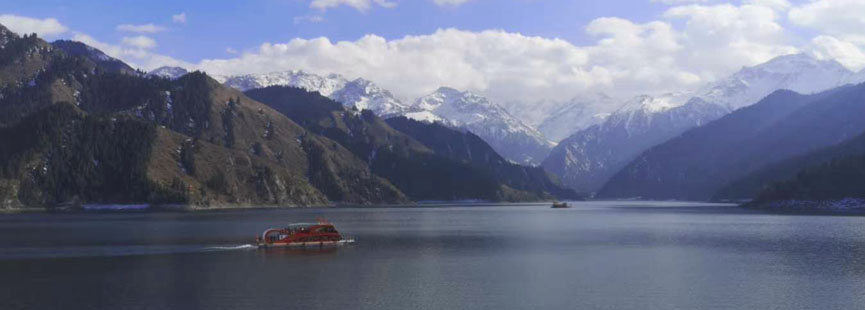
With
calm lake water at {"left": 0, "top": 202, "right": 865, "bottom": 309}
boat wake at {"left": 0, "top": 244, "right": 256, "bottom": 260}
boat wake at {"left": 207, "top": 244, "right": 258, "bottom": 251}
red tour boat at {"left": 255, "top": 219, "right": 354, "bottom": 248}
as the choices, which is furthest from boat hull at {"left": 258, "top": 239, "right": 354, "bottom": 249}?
calm lake water at {"left": 0, "top": 202, "right": 865, "bottom": 309}

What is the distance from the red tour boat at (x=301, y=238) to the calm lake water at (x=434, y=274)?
606 centimetres

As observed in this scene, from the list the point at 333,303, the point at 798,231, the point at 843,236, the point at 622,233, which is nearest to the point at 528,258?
the point at 333,303

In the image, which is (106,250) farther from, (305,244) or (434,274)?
(434,274)

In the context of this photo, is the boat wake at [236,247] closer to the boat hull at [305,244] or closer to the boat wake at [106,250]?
the boat wake at [106,250]

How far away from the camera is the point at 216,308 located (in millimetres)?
78188

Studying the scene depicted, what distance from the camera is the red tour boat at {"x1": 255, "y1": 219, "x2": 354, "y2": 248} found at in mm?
153363

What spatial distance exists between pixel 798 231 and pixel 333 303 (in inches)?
6054

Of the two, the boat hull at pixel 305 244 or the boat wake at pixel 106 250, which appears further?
the boat hull at pixel 305 244

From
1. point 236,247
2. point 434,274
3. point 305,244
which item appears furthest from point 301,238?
point 434,274

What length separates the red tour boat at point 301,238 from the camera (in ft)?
503

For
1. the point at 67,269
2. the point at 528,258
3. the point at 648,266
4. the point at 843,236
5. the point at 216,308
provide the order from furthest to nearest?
1. the point at 843,236
2. the point at 528,258
3. the point at 648,266
4. the point at 67,269
5. the point at 216,308

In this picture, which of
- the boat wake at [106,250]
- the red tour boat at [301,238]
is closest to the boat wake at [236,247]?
the boat wake at [106,250]

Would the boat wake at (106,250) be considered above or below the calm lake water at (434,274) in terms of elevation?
above

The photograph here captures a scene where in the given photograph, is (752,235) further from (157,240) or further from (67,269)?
(67,269)
